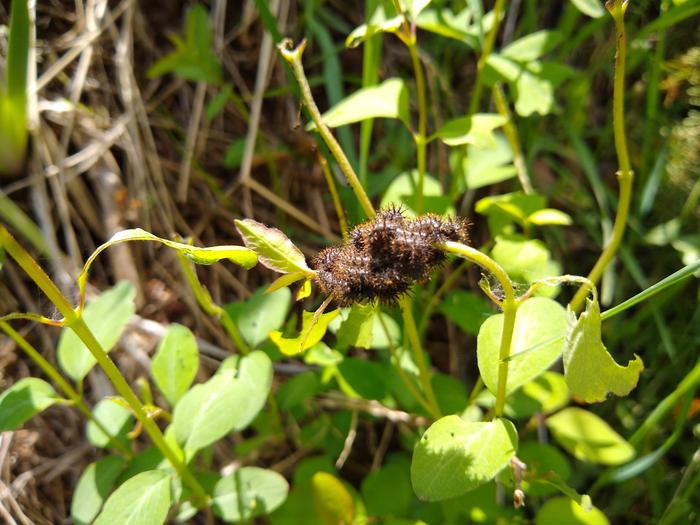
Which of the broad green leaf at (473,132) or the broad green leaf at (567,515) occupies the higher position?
the broad green leaf at (473,132)

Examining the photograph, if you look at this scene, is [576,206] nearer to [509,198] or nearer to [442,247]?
[509,198]

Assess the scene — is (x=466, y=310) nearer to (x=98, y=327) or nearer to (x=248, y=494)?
(x=248, y=494)

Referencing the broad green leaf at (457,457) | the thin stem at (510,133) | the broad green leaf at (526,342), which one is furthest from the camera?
the thin stem at (510,133)

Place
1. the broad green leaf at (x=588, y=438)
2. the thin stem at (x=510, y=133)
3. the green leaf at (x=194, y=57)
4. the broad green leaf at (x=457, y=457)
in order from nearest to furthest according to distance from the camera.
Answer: the broad green leaf at (x=457, y=457), the broad green leaf at (x=588, y=438), the thin stem at (x=510, y=133), the green leaf at (x=194, y=57)

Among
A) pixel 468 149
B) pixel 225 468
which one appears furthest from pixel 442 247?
pixel 225 468

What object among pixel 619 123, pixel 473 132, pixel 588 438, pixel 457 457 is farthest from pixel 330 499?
pixel 619 123

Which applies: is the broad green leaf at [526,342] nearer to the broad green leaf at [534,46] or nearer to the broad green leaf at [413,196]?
the broad green leaf at [413,196]

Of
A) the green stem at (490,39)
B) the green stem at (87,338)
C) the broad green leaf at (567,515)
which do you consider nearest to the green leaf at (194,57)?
the green stem at (490,39)
